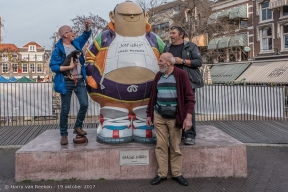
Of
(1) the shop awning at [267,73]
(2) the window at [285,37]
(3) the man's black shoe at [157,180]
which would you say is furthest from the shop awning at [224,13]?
(3) the man's black shoe at [157,180]

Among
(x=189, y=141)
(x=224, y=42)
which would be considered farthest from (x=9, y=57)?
(x=224, y=42)

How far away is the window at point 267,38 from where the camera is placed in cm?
2427

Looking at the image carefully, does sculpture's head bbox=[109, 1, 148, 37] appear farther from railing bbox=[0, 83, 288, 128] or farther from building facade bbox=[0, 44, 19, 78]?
building facade bbox=[0, 44, 19, 78]

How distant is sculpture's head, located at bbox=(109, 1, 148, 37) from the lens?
4.57 m

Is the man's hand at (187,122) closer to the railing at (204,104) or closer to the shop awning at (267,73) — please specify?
the railing at (204,104)

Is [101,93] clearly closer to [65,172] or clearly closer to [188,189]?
[65,172]

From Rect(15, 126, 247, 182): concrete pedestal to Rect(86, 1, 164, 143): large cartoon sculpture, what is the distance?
279 mm

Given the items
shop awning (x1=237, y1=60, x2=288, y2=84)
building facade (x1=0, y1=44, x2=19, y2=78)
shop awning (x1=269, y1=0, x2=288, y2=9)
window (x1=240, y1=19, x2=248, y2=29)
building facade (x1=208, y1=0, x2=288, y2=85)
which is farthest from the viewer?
window (x1=240, y1=19, x2=248, y2=29)

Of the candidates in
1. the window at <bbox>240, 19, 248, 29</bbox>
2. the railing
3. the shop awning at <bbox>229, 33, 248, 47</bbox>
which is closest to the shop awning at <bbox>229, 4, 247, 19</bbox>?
the window at <bbox>240, 19, 248, 29</bbox>

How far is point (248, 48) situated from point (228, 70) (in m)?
2.43

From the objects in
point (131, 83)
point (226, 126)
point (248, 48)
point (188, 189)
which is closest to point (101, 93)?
point (131, 83)

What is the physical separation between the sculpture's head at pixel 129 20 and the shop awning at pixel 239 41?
75.7 ft

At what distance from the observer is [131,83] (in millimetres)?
4445

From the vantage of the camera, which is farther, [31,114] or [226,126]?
[31,114]
